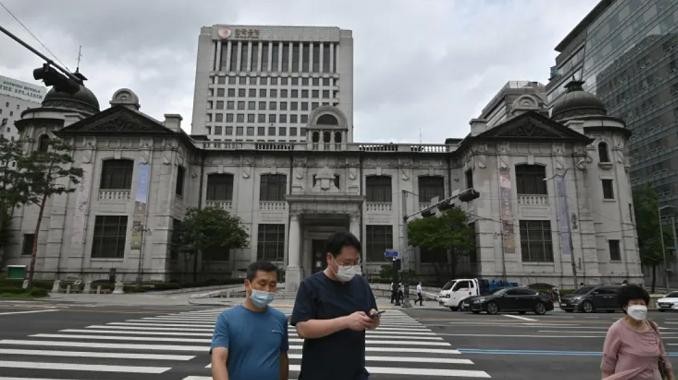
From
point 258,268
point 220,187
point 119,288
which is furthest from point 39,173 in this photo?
point 258,268

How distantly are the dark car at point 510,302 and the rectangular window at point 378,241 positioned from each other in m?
18.1

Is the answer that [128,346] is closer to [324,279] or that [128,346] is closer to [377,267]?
[324,279]

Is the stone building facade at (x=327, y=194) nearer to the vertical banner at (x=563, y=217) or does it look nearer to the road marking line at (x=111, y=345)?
the vertical banner at (x=563, y=217)

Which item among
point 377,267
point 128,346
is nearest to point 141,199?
point 377,267

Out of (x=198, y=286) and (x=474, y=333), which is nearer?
(x=474, y=333)

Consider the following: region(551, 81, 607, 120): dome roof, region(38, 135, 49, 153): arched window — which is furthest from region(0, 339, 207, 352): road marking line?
region(551, 81, 607, 120): dome roof

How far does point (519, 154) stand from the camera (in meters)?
37.0

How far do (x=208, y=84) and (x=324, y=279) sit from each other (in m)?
91.3

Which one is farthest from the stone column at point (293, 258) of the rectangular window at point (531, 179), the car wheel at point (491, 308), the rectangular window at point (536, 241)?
the rectangular window at point (531, 179)

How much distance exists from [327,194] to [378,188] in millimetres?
10105

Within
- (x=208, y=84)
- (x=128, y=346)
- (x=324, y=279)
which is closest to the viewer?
(x=324, y=279)

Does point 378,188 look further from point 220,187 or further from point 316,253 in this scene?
point 220,187

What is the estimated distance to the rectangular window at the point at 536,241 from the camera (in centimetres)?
3497

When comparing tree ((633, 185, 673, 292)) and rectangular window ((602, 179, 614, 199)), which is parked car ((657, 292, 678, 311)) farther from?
tree ((633, 185, 673, 292))
